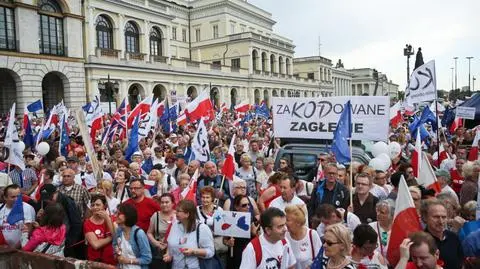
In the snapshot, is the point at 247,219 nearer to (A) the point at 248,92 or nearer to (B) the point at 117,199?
(B) the point at 117,199

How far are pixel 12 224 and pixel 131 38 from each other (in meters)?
38.1

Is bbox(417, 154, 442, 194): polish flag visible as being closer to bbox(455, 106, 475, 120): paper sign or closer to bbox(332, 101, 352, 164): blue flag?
bbox(332, 101, 352, 164): blue flag

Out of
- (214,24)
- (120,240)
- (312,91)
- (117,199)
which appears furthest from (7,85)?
(312,91)

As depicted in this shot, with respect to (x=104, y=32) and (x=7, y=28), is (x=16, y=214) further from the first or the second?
(x=104, y=32)

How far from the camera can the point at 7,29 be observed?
2819 cm

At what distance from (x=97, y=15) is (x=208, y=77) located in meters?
14.3

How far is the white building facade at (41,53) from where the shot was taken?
28375mm

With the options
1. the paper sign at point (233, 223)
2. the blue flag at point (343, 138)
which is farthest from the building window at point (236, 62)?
the paper sign at point (233, 223)

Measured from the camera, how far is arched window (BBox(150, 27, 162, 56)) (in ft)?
144

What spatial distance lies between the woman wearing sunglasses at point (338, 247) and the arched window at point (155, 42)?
4258cm

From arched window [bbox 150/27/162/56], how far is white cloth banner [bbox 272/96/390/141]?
36492 mm

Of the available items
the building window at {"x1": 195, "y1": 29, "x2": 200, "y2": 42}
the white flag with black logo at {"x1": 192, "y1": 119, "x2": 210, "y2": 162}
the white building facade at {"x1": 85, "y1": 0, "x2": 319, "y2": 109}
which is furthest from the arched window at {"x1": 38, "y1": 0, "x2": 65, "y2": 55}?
the building window at {"x1": 195, "y1": 29, "x2": 200, "y2": 42}

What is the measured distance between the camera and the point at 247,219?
4.78 m

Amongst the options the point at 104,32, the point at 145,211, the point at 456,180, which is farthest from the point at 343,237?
the point at 104,32
